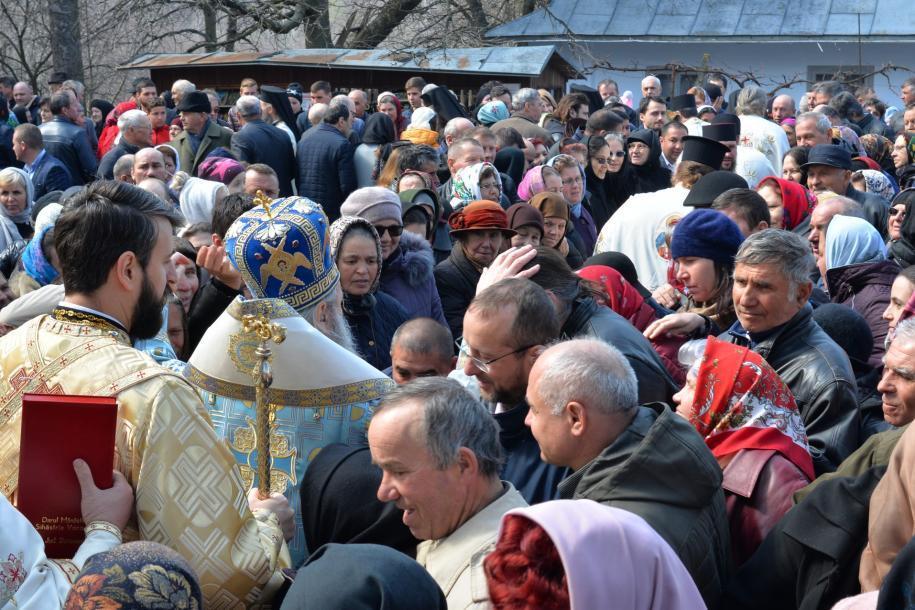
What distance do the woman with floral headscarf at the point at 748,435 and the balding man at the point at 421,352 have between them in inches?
38.5

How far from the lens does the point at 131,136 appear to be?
9664mm

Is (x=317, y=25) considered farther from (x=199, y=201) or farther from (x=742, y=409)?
(x=742, y=409)

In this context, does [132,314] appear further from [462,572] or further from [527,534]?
[527,534]

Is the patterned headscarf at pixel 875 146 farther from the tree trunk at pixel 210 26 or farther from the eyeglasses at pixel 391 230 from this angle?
the tree trunk at pixel 210 26

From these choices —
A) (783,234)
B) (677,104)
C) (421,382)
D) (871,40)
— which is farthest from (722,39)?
(421,382)

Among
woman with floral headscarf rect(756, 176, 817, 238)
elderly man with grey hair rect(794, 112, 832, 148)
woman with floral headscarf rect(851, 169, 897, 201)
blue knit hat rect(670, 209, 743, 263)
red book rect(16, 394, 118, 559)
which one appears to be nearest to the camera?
red book rect(16, 394, 118, 559)

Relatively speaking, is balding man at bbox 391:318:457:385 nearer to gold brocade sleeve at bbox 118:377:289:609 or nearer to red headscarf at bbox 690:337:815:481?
red headscarf at bbox 690:337:815:481

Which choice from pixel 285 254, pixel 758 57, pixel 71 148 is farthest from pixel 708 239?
pixel 758 57

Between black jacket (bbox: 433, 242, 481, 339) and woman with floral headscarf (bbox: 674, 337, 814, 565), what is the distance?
2.80 m

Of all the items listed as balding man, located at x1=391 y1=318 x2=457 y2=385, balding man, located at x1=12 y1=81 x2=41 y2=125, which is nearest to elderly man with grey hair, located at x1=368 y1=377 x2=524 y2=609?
balding man, located at x1=391 y1=318 x2=457 y2=385

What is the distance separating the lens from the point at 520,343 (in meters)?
3.67

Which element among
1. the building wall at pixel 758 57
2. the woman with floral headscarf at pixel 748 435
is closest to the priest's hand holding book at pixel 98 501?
the woman with floral headscarf at pixel 748 435

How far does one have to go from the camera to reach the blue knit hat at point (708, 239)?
195 inches

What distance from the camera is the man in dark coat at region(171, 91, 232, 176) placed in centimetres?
1016
